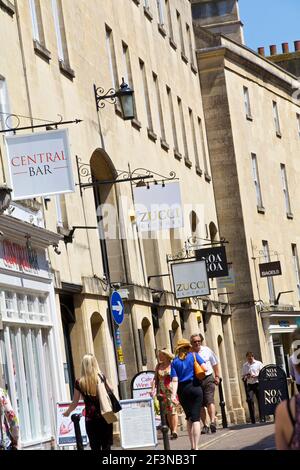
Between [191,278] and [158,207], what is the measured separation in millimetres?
4726

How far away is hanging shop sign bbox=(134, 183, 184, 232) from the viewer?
99.2 feet

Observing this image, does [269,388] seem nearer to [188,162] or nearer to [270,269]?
[188,162]

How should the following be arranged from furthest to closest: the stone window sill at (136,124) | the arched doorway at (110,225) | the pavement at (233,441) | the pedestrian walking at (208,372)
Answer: the stone window sill at (136,124) < the arched doorway at (110,225) < the pedestrian walking at (208,372) < the pavement at (233,441)

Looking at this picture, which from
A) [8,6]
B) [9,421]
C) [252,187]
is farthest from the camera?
[252,187]

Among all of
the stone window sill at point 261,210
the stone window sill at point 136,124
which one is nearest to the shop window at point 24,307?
the stone window sill at point 136,124

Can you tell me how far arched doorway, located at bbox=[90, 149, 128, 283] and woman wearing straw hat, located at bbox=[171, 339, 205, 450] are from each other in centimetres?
1179

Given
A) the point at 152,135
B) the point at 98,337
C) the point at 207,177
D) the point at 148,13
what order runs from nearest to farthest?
the point at 98,337 < the point at 152,135 < the point at 148,13 < the point at 207,177

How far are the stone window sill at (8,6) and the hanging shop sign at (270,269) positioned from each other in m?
22.7

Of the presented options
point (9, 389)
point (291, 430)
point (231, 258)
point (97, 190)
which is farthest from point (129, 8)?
point (291, 430)

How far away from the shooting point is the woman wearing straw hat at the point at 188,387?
66.0ft

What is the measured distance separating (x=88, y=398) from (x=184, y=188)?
2562 cm

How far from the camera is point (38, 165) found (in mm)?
21703

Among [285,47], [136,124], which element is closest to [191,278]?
[136,124]

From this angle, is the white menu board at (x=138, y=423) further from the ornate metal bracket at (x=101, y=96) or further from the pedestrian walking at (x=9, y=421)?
the ornate metal bracket at (x=101, y=96)
